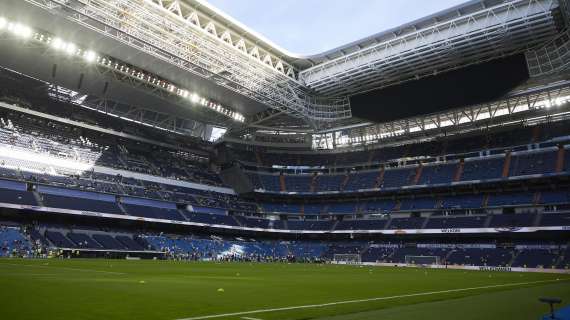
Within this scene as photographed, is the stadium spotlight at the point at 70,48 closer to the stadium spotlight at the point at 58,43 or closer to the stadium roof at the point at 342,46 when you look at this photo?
the stadium spotlight at the point at 58,43

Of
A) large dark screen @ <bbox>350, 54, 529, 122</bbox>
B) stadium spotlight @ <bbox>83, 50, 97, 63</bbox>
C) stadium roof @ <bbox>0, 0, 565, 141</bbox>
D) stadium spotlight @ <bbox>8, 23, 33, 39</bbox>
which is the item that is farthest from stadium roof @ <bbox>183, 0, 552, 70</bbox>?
stadium spotlight @ <bbox>8, 23, 33, 39</bbox>

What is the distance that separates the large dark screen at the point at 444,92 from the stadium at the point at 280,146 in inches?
8.5

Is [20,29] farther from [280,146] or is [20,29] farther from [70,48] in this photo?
[280,146]

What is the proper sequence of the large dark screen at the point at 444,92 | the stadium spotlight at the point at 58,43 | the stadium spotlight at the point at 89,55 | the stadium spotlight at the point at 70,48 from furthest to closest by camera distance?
1. the large dark screen at the point at 444,92
2. the stadium spotlight at the point at 89,55
3. the stadium spotlight at the point at 70,48
4. the stadium spotlight at the point at 58,43

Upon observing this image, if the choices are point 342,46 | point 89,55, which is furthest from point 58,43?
point 342,46

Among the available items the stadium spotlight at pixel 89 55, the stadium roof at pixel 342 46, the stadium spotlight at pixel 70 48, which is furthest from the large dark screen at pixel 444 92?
the stadium spotlight at pixel 70 48

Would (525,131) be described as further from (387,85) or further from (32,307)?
(32,307)

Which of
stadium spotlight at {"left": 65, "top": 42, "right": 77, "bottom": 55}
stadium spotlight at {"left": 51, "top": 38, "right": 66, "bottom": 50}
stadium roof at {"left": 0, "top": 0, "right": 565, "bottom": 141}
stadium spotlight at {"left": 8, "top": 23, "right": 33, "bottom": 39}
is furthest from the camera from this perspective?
stadium spotlight at {"left": 65, "top": 42, "right": 77, "bottom": 55}

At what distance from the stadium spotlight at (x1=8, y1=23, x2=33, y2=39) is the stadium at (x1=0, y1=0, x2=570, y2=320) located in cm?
11

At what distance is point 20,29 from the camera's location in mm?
38156

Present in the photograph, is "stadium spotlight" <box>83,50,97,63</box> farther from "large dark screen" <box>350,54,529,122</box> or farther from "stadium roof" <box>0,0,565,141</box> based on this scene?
"large dark screen" <box>350,54,529,122</box>

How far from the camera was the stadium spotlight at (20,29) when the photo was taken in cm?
3785

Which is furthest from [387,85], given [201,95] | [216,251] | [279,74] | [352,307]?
[352,307]

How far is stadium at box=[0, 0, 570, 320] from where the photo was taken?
39.8 metres
